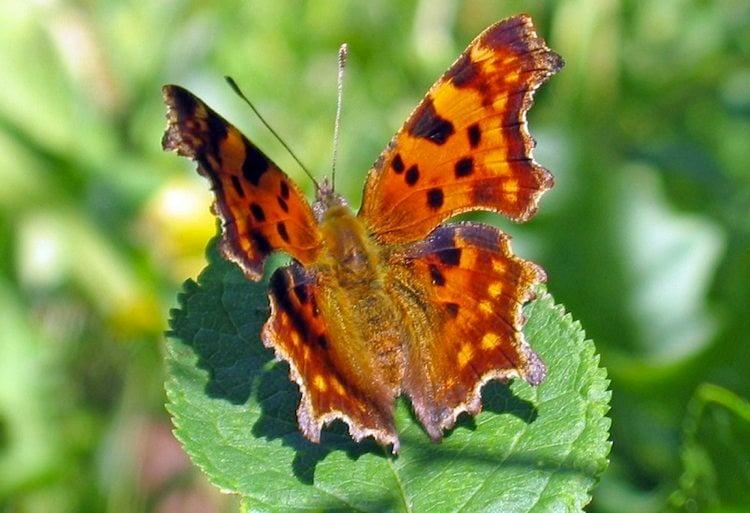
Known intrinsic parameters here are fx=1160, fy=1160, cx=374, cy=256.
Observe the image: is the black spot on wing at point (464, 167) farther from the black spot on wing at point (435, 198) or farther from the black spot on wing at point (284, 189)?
the black spot on wing at point (284, 189)

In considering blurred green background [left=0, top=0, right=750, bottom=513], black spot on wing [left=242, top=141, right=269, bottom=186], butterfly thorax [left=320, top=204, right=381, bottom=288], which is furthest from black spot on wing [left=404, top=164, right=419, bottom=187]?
blurred green background [left=0, top=0, right=750, bottom=513]

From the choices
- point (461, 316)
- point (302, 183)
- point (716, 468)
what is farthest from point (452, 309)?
point (302, 183)

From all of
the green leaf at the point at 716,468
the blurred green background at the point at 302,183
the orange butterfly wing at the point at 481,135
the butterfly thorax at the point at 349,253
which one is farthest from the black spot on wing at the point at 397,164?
the blurred green background at the point at 302,183

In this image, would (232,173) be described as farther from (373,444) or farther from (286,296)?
(373,444)

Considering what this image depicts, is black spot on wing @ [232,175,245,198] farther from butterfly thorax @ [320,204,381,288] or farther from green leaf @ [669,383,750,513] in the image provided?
green leaf @ [669,383,750,513]

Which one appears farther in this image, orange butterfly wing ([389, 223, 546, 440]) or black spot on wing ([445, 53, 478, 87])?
black spot on wing ([445, 53, 478, 87])
